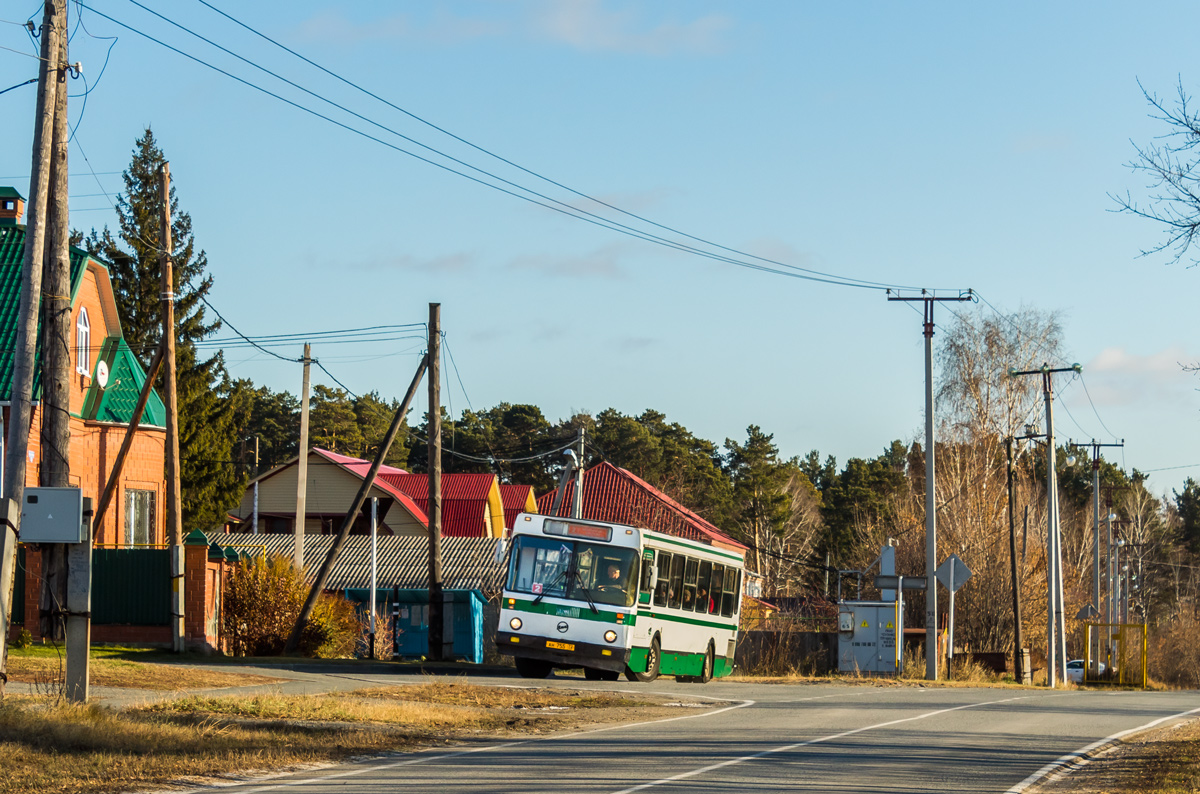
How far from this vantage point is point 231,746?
13.2 m

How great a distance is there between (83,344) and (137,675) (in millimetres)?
13277

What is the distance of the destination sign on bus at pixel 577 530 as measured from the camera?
82.0 feet

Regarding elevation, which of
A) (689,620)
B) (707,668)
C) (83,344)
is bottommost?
(707,668)

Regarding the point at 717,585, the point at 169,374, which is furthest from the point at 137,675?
the point at 717,585

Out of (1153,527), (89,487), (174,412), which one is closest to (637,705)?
(174,412)

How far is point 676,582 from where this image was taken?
26375mm

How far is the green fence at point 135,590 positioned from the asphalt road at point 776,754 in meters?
12.5

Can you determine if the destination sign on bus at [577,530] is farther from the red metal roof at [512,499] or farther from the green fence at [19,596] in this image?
the red metal roof at [512,499]

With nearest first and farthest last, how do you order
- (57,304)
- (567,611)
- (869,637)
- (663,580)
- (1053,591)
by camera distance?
(57,304) < (567,611) < (663,580) < (869,637) < (1053,591)

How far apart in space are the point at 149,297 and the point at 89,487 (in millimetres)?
21616

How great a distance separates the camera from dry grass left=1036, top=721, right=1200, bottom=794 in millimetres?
11781

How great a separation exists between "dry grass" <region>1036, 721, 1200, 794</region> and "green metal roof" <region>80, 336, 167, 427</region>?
920 inches

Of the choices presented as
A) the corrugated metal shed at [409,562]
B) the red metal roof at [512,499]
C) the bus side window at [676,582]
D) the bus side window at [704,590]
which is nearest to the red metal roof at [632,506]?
the red metal roof at [512,499]

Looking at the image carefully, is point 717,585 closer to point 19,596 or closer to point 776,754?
point 19,596
